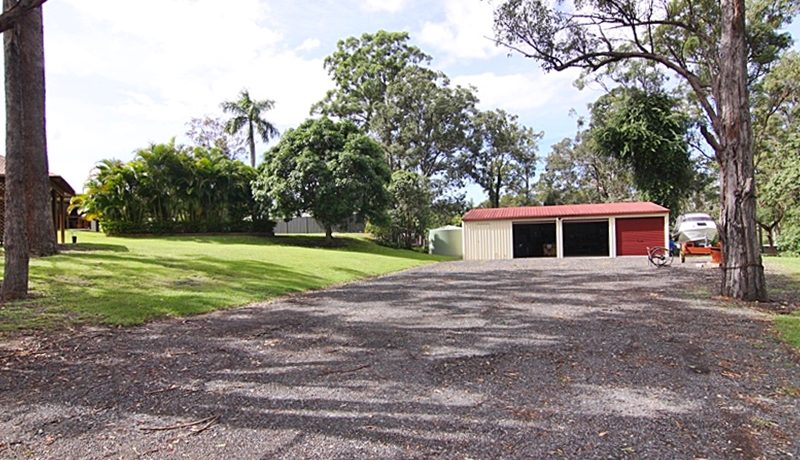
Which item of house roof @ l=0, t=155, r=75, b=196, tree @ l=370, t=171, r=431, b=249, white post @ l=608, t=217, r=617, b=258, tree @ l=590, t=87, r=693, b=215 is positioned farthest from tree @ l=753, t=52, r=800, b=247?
house roof @ l=0, t=155, r=75, b=196

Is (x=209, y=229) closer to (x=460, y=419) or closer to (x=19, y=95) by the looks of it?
(x=19, y=95)

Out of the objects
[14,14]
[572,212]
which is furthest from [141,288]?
[572,212]

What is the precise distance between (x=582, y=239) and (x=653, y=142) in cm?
678

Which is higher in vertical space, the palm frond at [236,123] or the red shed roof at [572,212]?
the palm frond at [236,123]

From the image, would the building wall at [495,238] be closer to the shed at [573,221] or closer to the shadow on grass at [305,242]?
the shed at [573,221]

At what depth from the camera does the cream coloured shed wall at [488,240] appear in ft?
79.0

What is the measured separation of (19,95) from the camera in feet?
25.2

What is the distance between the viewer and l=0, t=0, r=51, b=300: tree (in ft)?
23.4

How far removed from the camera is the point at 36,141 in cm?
1070

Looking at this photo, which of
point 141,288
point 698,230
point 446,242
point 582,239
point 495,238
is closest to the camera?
point 141,288

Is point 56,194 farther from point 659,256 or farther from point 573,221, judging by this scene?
point 573,221

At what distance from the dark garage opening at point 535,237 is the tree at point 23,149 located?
75.7 feet

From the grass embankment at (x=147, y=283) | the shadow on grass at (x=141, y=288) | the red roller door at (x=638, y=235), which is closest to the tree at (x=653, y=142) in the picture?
the red roller door at (x=638, y=235)

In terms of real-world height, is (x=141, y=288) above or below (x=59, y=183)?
below
